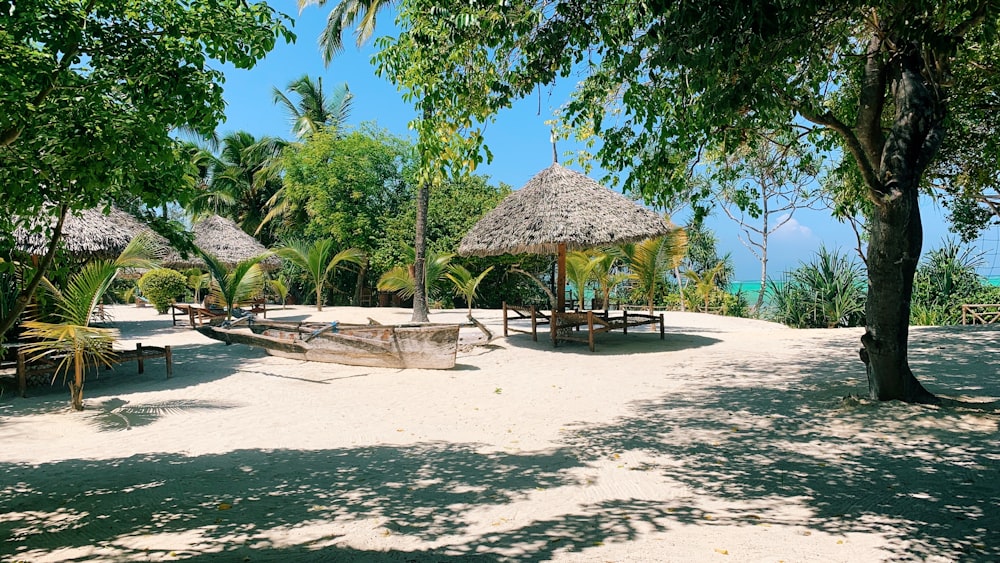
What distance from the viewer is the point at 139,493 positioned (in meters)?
4.27

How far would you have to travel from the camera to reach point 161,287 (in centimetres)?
2192

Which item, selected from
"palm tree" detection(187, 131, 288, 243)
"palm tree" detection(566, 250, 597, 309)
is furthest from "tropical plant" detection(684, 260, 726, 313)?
"palm tree" detection(187, 131, 288, 243)

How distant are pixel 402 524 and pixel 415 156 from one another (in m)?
22.7

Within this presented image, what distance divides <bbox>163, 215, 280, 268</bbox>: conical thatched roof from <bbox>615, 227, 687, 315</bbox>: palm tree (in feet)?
40.5

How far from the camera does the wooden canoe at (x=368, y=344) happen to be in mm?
9695

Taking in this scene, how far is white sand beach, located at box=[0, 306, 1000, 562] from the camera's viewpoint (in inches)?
129

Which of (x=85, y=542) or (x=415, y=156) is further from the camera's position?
(x=415, y=156)

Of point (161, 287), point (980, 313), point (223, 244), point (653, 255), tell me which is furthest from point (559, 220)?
point (161, 287)

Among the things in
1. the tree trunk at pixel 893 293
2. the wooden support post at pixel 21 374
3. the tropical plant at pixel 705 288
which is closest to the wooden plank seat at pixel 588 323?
the tree trunk at pixel 893 293

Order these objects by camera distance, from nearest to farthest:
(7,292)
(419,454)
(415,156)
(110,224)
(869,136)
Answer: (419,454)
(869,136)
(7,292)
(110,224)
(415,156)

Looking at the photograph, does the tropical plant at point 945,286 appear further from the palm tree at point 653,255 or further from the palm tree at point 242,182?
the palm tree at point 242,182

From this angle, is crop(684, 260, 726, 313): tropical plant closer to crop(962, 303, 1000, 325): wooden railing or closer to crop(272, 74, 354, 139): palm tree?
crop(962, 303, 1000, 325): wooden railing

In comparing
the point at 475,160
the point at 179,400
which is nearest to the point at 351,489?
the point at 475,160

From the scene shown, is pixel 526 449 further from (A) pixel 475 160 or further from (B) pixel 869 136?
(B) pixel 869 136
